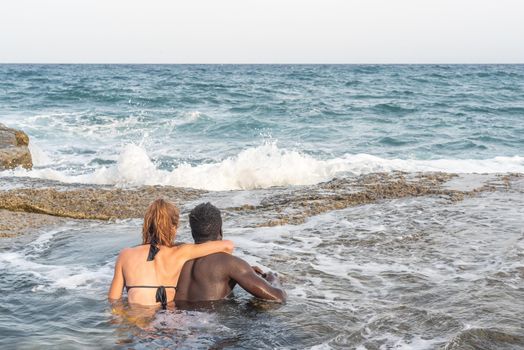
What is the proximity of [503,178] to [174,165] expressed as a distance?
824 centimetres

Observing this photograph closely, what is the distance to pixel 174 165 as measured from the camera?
53.3 ft

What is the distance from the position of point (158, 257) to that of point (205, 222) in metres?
0.47

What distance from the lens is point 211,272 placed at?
17.1ft

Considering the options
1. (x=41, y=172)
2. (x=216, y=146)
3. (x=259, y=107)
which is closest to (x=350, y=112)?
(x=259, y=107)

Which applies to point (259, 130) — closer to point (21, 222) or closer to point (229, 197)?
point (229, 197)

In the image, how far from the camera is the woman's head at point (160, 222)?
5.06m

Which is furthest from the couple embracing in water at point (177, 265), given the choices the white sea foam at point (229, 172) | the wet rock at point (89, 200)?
the white sea foam at point (229, 172)

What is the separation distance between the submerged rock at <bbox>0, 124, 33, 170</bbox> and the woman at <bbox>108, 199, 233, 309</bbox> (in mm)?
9269

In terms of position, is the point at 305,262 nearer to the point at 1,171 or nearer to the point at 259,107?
the point at 1,171

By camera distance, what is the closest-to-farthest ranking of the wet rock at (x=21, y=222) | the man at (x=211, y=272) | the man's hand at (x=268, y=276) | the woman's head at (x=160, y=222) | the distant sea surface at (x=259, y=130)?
the woman's head at (x=160, y=222) < the man at (x=211, y=272) < the man's hand at (x=268, y=276) < the wet rock at (x=21, y=222) < the distant sea surface at (x=259, y=130)

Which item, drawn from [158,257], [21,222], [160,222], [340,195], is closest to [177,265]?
[158,257]

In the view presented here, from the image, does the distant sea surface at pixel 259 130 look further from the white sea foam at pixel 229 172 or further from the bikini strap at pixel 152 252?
the bikini strap at pixel 152 252

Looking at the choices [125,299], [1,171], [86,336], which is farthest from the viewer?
[1,171]

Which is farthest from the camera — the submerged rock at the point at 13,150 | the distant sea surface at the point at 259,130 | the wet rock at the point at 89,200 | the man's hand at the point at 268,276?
the submerged rock at the point at 13,150
